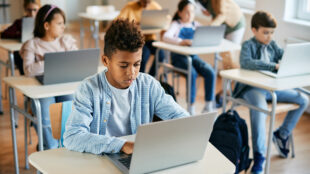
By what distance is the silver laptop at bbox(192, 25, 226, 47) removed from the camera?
3.61 meters

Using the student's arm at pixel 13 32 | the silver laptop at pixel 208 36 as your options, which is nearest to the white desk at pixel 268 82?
the silver laptop at pixel 208 36

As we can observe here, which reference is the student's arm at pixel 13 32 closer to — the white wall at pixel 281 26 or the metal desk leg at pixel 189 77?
the metal desk leg at pixel 189 77

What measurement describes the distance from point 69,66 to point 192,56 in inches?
66.1

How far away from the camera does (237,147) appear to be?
2.50 meters

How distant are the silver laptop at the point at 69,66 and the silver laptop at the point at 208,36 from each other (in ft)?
4.18

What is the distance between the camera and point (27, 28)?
3.70 metres

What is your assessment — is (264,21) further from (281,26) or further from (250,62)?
(281,26)

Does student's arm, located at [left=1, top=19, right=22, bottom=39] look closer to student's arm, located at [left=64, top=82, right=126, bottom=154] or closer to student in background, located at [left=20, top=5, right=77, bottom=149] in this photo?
student in background, located at [left=20, top=5, right=77, bottom=149]

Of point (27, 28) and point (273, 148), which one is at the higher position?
point (27, 28)

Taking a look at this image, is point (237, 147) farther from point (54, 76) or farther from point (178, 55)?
point (178, 55)

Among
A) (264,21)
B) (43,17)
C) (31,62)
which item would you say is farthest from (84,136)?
(264,21)

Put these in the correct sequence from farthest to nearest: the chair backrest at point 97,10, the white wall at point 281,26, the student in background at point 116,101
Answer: the chair backrest at point 97,10, the white wall at point 281,26, the student in background at point 116,101

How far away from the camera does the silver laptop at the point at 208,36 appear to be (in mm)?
3611

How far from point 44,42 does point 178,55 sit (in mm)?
1354
